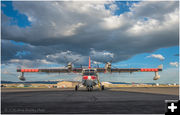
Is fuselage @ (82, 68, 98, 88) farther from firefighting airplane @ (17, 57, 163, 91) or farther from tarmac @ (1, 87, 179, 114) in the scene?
tarmac @ (1, 87, 179, 114)

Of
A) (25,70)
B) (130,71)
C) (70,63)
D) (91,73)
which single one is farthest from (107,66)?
(25,70)

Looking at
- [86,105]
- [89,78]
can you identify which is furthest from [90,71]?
[86,105]

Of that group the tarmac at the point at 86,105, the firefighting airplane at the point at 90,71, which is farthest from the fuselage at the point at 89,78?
the tarmac at the point at 86,105

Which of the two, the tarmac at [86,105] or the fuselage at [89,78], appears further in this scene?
the fuselage at [89,78]

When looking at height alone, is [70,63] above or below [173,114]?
above

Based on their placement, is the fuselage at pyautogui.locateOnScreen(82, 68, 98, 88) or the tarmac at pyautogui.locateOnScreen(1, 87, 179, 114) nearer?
the tarmac at pyautogui.locateOnScreen(1, 87, 179, 114)

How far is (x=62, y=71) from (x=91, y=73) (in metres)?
29.6

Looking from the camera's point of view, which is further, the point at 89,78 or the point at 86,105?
the point at 89,78

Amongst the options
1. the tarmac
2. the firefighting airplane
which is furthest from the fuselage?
the tarmac

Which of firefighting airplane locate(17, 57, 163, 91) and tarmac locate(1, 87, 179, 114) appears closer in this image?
tarmac locate(1, 87, 179, 114)

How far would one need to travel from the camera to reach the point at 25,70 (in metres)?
61.3

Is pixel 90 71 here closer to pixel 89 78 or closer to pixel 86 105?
pixel 89 78

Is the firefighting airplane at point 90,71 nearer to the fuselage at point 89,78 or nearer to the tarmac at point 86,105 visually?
the fuselage at point 89,78

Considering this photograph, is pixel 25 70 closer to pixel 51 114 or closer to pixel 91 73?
pixel 91 73
